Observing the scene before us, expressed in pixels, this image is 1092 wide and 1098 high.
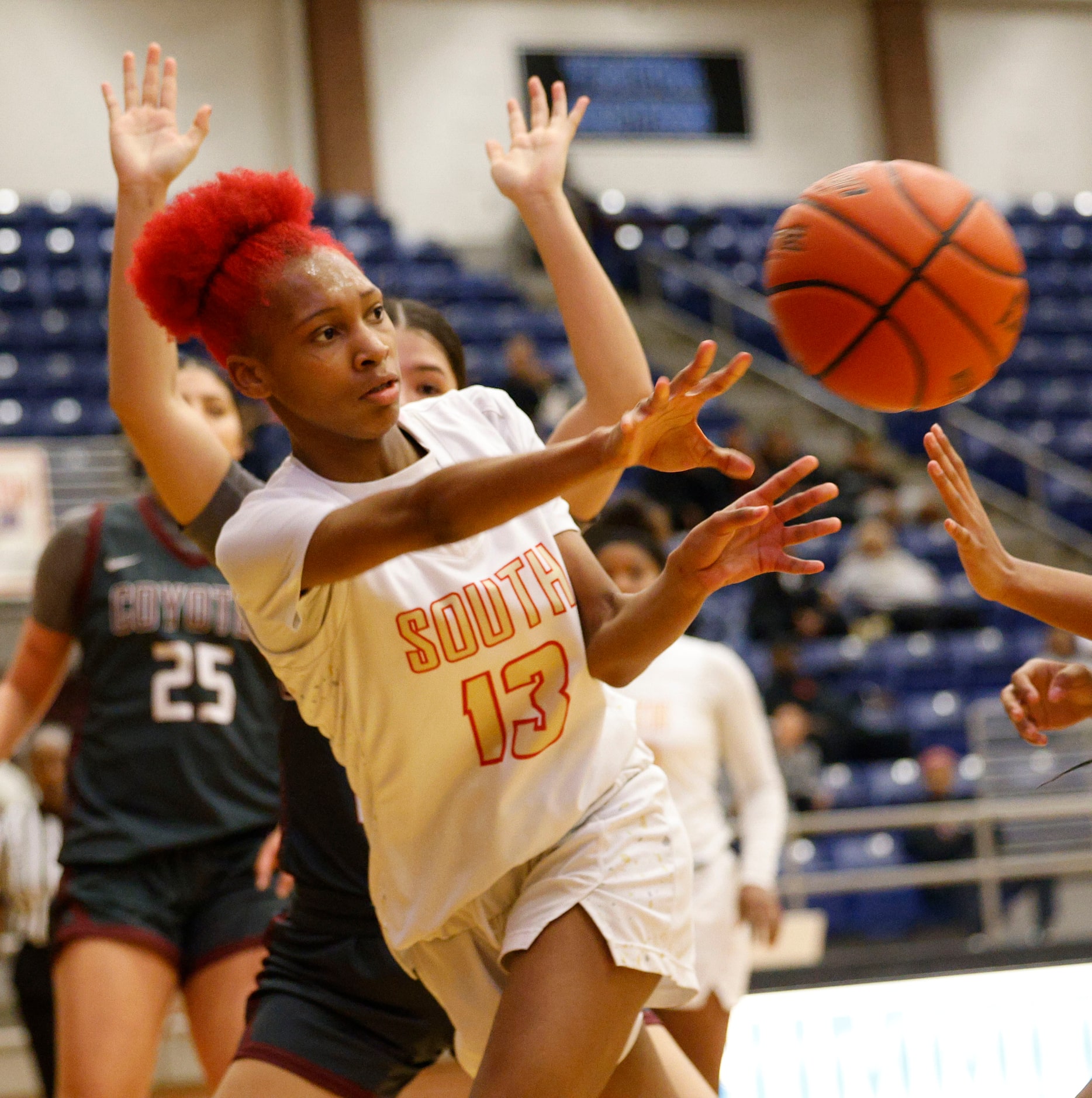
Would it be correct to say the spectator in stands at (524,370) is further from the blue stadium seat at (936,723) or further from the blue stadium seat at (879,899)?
the blue stadium seat at (879,899)

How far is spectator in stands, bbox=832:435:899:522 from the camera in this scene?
11039 mm

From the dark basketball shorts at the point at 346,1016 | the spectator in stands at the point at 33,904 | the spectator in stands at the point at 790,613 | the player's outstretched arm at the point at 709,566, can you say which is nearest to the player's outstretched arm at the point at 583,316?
the player's outstretched arm at the point at 709,566

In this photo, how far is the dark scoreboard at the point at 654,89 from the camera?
47.5ft

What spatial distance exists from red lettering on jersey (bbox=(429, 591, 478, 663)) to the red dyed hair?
1.56 ft

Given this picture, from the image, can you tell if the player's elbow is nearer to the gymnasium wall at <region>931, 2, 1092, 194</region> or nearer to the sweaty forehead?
the sweaty forehead

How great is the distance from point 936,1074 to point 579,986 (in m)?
3.21

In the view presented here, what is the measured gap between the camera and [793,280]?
247 centimetres

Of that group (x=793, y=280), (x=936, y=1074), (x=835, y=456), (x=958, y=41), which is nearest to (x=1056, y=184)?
(x=958, y=41)

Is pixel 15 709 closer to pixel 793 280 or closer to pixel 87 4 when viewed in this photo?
pixel 793 280

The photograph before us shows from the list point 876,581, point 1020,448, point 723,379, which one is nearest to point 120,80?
point 876,581

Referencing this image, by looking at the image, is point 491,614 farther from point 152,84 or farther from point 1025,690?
point 152,84

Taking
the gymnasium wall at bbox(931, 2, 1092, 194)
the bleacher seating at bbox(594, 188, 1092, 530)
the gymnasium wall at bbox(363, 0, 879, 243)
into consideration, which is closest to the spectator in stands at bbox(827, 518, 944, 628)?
the bleacher seating at bbox(594, 188, 1092, 530)

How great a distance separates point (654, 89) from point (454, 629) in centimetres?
1366

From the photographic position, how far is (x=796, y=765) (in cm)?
812
